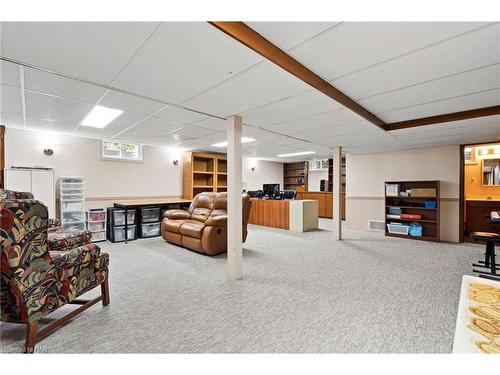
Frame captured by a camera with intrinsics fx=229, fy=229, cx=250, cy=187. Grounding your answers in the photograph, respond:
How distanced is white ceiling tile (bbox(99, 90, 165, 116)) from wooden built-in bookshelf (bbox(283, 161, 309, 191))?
7501 mm

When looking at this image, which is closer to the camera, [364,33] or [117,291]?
[364,33]

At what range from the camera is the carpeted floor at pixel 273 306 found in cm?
170

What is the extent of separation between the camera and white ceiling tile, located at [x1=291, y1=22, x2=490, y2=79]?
4.65 feet

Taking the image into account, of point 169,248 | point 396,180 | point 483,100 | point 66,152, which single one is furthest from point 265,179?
point 483,100

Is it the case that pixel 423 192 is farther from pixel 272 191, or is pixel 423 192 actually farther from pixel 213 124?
pixel 213 124

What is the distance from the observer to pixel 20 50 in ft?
5.52

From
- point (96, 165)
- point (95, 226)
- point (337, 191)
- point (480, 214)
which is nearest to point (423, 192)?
point (480, 214)

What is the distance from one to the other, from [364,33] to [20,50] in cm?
243

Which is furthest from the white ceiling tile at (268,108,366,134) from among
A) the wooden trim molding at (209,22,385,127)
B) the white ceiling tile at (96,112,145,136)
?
the white ceiling tile at (96,112,145,136)

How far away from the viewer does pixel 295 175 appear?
400 inches

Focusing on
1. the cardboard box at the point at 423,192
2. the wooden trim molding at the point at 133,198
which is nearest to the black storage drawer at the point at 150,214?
the wooden trim molding at the point at 133,198

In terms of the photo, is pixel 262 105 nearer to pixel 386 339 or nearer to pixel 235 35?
pixel 235 35

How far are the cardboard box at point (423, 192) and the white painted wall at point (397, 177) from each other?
306mm

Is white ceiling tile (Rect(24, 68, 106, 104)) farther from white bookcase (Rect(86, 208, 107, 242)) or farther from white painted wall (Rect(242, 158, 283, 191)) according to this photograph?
white painted wall (Rect(242, 158, 283, 191))
